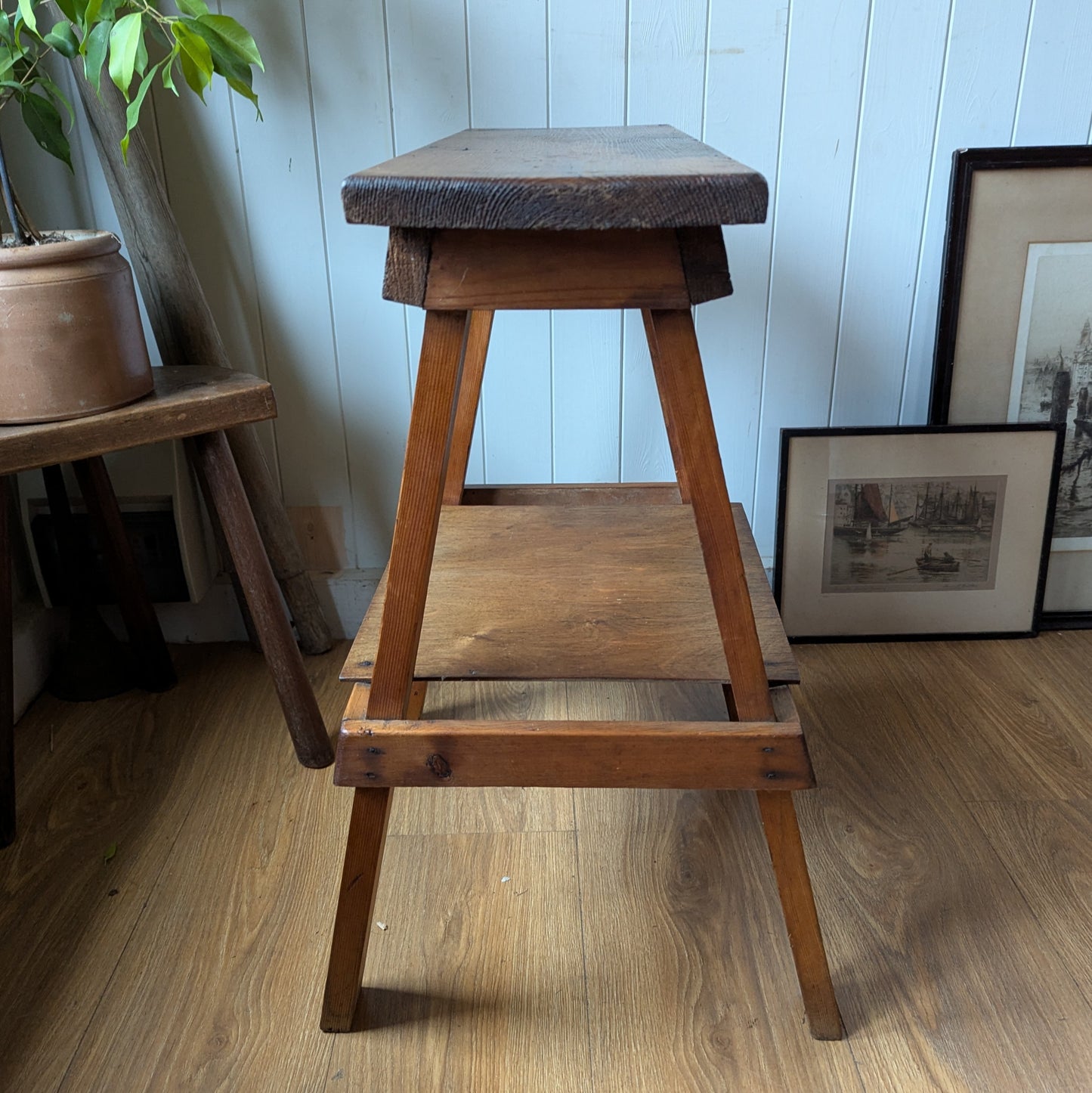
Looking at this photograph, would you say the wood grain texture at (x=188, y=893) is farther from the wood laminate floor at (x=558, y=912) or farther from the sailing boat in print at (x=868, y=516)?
the sailing boat in print at (x=868, y=516)

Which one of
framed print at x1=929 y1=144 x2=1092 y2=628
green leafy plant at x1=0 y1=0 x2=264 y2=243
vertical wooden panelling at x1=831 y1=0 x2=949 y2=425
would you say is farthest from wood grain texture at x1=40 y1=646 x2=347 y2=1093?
framed print at x1=929 y1=144 x2=1092 y2=628

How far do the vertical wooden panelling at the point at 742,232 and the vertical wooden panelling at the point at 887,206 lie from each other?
0.41 ft

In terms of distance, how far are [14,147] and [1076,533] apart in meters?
1.71

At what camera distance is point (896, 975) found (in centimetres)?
102

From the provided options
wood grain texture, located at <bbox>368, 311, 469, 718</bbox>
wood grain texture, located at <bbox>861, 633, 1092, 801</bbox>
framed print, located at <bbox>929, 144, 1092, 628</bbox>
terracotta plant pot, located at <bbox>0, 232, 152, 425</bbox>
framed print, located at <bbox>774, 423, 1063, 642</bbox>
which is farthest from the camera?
framed print, located at <bbox>774, 423, 1063, 642</bbox>

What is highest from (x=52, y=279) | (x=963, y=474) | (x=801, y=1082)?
(x=52, y=279)

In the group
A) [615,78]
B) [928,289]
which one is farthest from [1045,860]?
[615,78]

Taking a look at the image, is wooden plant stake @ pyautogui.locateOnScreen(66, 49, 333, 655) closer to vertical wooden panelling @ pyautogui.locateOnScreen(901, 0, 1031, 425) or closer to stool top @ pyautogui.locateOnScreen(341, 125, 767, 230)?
stool top @ pyautogui.locateOnScreen(341, 125, 767, 230)

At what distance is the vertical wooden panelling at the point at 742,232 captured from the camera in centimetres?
135

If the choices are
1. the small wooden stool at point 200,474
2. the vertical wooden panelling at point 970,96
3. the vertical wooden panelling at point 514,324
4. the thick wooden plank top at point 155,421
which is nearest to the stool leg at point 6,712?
the small wooden stool at point 200,474

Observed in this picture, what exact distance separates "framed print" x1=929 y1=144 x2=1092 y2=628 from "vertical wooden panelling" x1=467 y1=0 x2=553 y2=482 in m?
0.60

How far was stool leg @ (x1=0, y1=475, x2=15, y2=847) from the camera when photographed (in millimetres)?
1190

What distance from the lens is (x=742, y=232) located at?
1447 millimetres

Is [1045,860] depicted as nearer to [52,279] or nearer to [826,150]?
[826,150]
